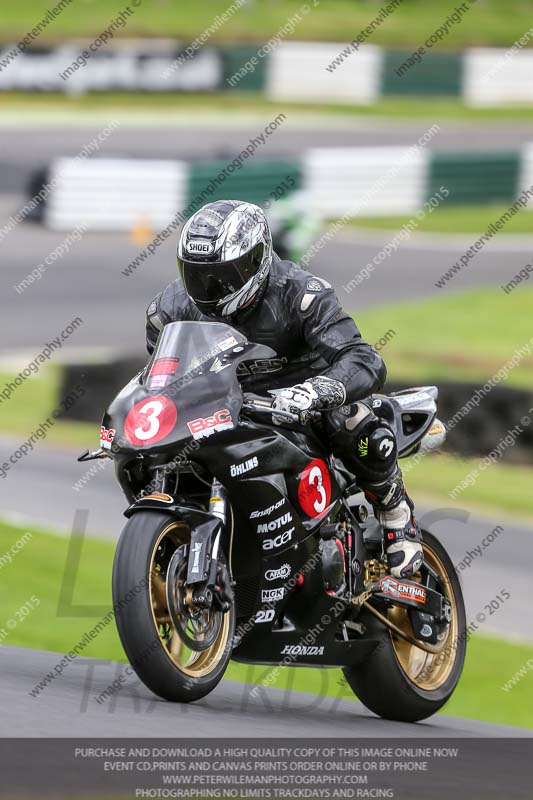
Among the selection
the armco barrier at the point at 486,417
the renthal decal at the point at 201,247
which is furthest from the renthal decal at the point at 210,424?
the armco barrier at the point at 486,417

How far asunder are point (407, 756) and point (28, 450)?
9124 millimetres

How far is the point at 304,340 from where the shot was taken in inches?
219

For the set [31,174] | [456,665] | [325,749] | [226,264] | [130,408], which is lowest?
[31,174]

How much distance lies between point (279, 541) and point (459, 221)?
21.3 meters

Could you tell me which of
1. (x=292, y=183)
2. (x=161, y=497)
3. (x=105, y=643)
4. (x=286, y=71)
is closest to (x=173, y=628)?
(x=161, y=497)

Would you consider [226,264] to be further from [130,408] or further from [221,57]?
[221,57]

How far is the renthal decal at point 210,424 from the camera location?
495 cm

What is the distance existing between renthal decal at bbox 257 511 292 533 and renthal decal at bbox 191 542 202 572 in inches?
17.4

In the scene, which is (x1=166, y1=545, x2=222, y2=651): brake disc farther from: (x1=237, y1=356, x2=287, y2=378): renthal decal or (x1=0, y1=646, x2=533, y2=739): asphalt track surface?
(x1=237, y1=356, x2=287, y2=378): renthal decal

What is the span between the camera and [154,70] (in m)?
35.8

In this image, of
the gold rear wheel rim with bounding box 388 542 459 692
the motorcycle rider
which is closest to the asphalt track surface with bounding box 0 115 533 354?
the gold rear wheel rim with bounding box 388 542 459 692

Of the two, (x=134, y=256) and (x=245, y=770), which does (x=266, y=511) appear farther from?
(x=134, y=256)

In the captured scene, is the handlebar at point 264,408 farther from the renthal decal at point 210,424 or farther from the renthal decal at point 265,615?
the renthal decal at point 265,615

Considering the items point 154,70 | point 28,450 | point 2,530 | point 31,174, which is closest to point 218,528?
point 2,530
